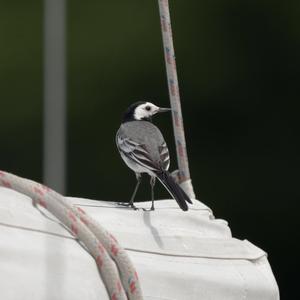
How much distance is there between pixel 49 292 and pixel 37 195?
12 centimetres

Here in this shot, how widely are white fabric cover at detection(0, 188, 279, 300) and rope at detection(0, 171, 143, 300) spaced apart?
21 millimetres

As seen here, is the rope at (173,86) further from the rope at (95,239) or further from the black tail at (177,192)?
the rope at (95,239)

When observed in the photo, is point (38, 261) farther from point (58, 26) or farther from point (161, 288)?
point (58, 26)

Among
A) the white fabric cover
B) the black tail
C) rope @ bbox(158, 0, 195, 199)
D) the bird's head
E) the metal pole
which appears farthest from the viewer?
the bird's head

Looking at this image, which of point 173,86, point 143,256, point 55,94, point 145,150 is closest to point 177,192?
point 173,86

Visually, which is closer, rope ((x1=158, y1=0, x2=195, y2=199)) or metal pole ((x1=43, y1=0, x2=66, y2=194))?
metal pole ((x1=43, y1=0, x2=66, y2=194))

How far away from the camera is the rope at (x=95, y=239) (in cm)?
133

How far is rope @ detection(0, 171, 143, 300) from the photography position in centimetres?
133

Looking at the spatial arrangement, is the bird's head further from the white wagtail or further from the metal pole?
the metal pole

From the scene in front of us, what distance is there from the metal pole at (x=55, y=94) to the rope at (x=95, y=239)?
1.08ft

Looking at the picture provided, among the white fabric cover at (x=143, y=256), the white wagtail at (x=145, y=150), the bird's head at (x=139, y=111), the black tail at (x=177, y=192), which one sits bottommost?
the white fabric cover at (x=143, y=256)

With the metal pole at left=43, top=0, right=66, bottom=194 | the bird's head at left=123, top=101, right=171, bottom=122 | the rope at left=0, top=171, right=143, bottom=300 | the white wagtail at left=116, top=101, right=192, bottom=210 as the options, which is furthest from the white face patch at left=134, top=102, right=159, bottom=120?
the metal pole at left=43, top=0, right=66, bottom=194

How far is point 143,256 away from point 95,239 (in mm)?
206

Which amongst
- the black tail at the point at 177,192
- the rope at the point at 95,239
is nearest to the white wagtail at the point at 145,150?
the black tail at the point at 177,192
